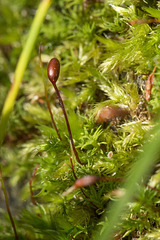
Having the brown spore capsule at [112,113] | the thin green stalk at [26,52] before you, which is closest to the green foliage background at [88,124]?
the brown spore capsule at [112,113]

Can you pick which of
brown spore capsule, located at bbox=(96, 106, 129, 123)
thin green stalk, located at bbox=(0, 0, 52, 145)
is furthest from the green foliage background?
thin green stalk, located at bbox=(0, 0, 52, 145)

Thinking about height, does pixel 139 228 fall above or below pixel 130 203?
below

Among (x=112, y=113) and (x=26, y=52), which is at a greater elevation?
(x=26, y=52)

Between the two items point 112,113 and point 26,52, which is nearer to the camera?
point 26,52

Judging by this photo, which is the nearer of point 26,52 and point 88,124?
point 26,52

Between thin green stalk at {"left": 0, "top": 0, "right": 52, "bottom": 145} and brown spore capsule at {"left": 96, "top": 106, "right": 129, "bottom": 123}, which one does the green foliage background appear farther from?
thin green stalk at {"left": 0, "top": 0, "right": 52, "bottom": 145}

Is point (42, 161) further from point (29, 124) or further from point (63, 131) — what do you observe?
point (29, 124)

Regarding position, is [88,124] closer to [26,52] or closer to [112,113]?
[112,113]

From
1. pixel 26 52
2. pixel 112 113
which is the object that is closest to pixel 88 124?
pixel 112 113

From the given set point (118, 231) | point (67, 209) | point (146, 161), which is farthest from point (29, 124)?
point (146, 161)
